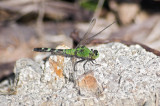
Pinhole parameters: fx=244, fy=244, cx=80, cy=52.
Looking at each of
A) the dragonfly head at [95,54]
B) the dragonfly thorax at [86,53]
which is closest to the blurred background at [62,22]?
the dragonfly thorax at [86,53]

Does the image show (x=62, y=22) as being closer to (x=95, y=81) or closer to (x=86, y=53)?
(x=86, y=53)

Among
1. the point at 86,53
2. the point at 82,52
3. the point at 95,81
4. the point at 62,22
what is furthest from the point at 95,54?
the point at 62,22

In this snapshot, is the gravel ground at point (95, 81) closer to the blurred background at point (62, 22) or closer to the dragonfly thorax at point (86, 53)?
the dragonfly thorax at point (86, 53)

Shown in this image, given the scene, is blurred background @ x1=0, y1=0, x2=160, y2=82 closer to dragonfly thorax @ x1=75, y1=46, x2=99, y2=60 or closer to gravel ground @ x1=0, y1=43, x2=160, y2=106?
dragonfly thorax @ x1=75, y1=46, x2=99, y2=60

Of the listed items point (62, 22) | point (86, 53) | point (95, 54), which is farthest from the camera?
point (62, 22)

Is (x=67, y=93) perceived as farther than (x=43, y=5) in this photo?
No

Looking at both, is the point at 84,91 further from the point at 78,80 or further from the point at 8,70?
the point at 8,70

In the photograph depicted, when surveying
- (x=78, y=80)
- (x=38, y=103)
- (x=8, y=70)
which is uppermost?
(x=8, y=70)

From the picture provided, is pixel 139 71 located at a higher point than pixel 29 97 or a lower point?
higher

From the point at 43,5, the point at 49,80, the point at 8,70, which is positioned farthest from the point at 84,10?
the point at 49,80

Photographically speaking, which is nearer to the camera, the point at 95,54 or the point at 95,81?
the point at 95,81
